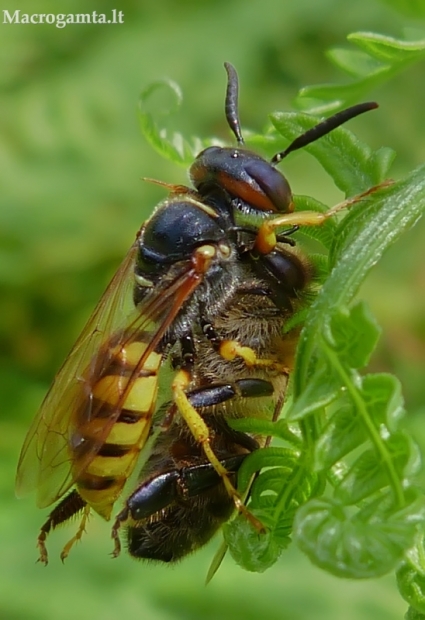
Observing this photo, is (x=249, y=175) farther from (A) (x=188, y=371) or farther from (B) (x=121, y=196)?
(B) (x=121, y=196)

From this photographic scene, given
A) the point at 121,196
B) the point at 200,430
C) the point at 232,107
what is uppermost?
the point at 232,107

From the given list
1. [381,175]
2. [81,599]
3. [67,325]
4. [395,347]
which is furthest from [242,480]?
[395,347]

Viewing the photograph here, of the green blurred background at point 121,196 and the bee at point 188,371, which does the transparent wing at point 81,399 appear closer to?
the bee at point 188,371

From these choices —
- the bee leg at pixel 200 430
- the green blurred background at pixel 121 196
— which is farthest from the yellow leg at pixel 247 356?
the green blurred background at pixel 121 196

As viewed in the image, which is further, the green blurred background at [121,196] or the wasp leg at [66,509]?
the green blurred background at [121,196]

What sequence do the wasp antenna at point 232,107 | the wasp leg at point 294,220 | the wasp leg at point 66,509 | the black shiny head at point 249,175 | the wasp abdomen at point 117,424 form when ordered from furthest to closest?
the wasp antenna at point 232,107
the wasp leg at point 66,509
the black shiny head at point 249,175
the wasp abdomen at point 117,424
the wasp leg at point 294,220

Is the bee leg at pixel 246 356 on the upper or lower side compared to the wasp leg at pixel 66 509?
upper

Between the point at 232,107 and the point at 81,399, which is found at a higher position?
the point at 232,107

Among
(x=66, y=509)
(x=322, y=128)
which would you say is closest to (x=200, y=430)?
(x=66, y=509)
